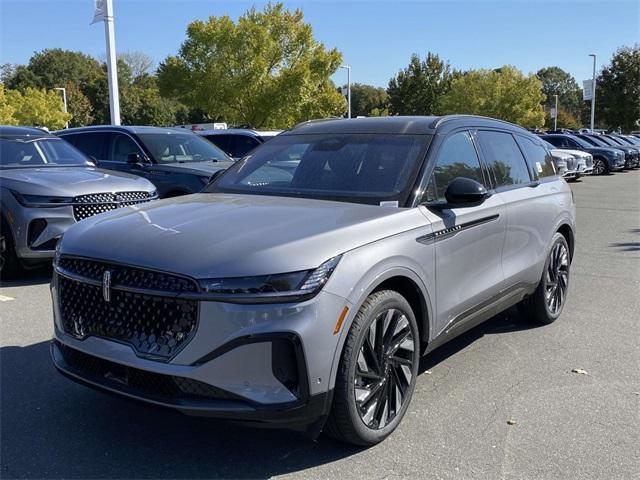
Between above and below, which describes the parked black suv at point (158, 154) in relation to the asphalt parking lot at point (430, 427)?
above

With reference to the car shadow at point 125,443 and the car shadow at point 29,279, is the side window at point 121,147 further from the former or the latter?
the car shadow at point 125,443

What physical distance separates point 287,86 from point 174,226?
3208 cm

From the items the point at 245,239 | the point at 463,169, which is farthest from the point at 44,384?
the point at 463,169

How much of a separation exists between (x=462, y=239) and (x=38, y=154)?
20.9 ft

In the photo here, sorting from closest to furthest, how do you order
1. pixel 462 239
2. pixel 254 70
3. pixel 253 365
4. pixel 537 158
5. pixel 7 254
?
pixel 253 365 → pixel 462 239 → pixel 537 158 → pixel 7 254 → pixel 254 70

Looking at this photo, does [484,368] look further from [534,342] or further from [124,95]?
[124,95]

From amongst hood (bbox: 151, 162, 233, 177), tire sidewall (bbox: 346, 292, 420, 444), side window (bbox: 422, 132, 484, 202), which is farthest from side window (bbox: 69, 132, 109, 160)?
tire sidewall (bbox: 346, 292, 420, 444)

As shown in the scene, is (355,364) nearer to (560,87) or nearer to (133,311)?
(133,311)

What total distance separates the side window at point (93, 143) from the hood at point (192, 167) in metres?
1.43

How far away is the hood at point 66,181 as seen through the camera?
23.0 feet

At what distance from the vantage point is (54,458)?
324 centimetres

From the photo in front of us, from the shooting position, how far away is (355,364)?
3.15 m

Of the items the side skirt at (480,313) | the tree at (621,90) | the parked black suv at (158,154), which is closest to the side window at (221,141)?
the parked black suv at (158,154)

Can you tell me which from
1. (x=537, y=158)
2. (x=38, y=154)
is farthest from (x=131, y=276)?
(x=38, y=154)
